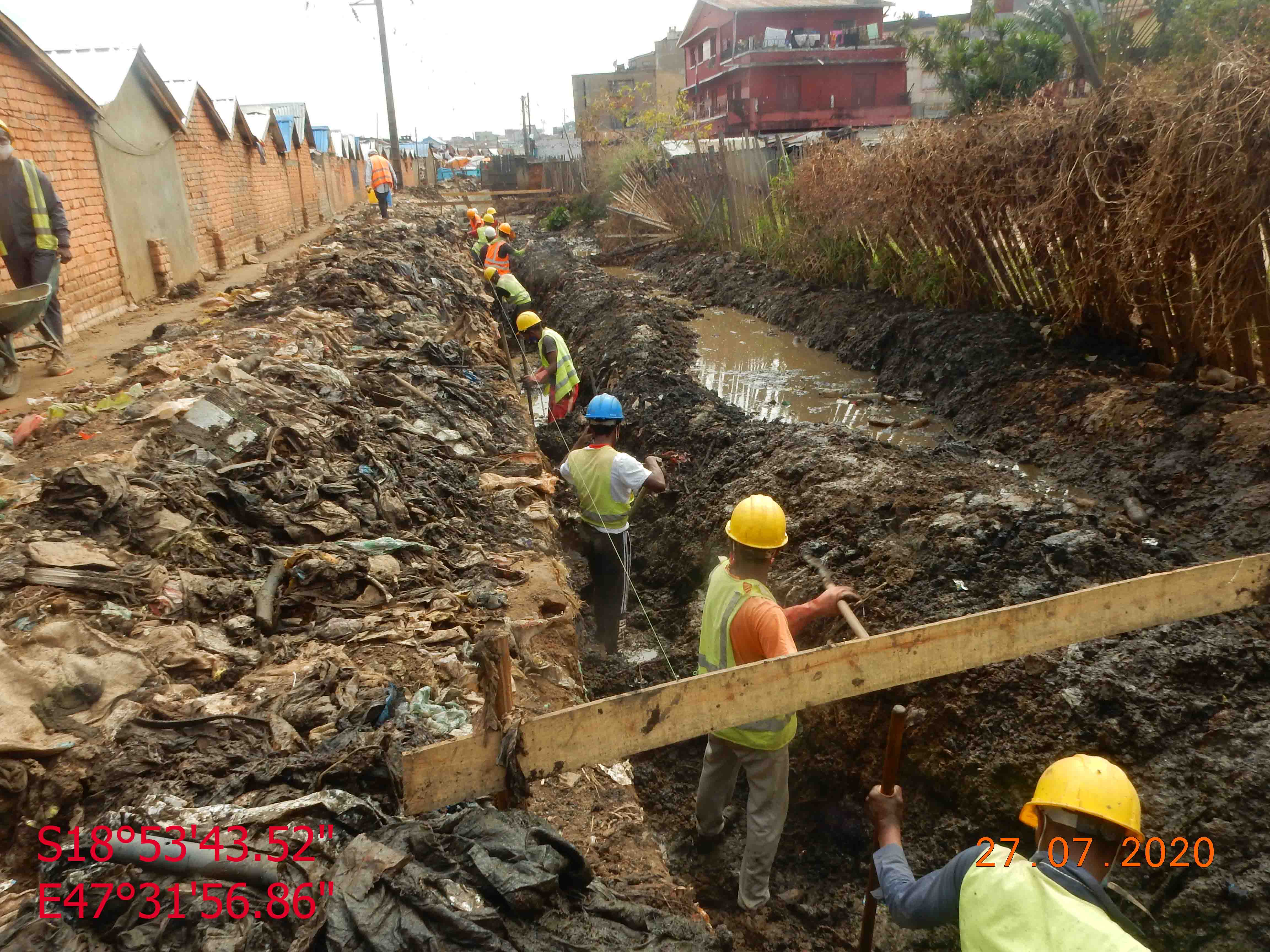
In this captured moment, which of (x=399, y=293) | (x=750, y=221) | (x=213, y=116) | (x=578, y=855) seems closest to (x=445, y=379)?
(x=399, y=293)

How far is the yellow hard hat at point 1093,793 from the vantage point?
1.87m

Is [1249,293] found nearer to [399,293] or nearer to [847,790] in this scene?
[847,790]

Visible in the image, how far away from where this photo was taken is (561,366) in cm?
761

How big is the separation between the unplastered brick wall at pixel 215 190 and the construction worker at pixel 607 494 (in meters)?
13.5

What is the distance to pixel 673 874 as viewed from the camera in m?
4.05

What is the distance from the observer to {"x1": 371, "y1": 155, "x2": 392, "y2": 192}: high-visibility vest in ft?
70.8

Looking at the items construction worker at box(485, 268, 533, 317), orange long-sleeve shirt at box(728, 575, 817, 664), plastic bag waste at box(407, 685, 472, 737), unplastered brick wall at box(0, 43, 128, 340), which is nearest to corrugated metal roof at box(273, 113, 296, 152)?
unplastered brick wall at box(0, 43, 128, 340)

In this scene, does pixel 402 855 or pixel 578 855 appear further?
pixel 578 855

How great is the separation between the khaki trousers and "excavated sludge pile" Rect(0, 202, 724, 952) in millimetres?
580

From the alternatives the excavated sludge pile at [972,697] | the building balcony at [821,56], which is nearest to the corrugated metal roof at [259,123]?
the excavated sludge pile at [972,697]

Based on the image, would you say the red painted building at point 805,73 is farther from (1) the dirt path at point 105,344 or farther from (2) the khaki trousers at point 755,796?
→ (2) the khaki trousers at point 755,796

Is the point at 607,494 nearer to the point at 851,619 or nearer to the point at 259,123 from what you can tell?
the point at 851,619

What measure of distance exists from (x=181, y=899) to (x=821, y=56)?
41.9 m

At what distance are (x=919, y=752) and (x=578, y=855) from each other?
2416mm
